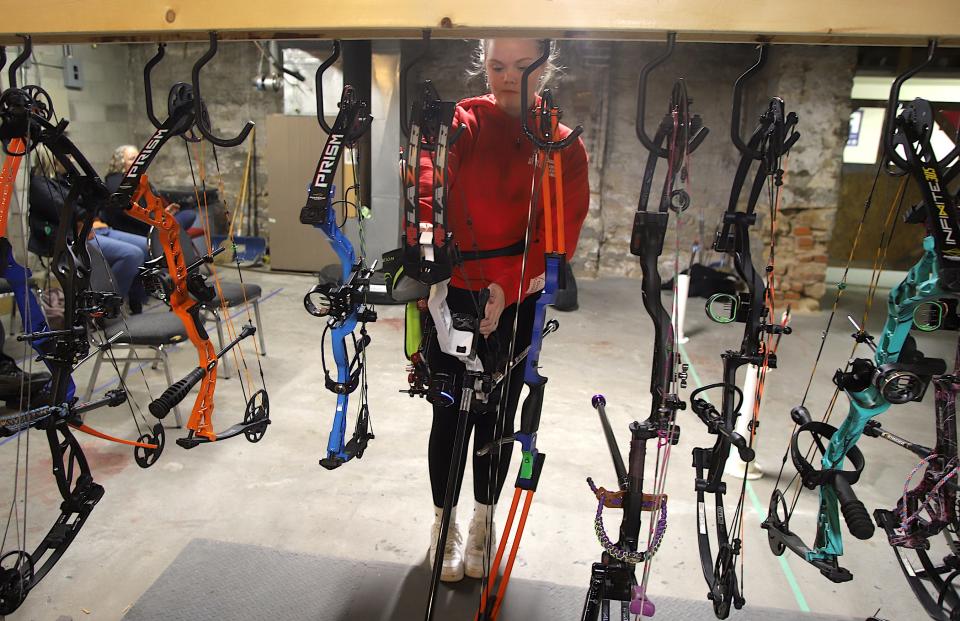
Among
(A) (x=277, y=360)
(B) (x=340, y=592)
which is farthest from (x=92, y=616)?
(A) (x=277, y=360)

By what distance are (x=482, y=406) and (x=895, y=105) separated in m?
0.80

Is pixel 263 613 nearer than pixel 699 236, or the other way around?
pixel 263 613

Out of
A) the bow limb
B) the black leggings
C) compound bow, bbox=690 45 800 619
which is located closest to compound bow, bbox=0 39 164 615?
the bow limb

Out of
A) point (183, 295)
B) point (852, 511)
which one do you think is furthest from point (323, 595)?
point (852, 511)

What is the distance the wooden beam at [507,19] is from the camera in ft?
3.07

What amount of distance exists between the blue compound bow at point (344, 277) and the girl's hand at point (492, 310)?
0.23 m

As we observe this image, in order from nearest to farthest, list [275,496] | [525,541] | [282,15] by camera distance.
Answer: [282,15] → [525,541] → [275,496]

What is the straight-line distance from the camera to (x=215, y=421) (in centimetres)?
292

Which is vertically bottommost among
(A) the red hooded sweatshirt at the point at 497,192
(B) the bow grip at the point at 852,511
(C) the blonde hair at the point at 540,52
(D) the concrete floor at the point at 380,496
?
(D) the concrete floor at the point at 380,496

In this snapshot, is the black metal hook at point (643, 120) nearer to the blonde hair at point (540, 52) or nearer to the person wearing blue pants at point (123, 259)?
the blonde hair at point (540, 52)

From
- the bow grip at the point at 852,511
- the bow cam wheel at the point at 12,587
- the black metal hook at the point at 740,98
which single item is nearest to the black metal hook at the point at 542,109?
the black metal hook at the point at 740,98

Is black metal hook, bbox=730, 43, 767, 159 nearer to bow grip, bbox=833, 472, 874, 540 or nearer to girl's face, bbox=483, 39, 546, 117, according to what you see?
girl's face, bbox=483, 39, 546, 117

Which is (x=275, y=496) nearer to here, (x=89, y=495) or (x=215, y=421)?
(x=215, y=421)

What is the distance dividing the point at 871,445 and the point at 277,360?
2.99m
